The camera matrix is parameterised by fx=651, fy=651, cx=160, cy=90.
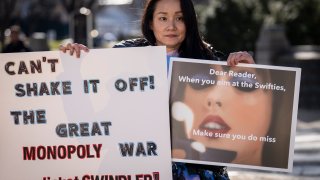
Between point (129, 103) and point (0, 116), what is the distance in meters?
0.66

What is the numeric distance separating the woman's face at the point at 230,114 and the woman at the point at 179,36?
0.13m

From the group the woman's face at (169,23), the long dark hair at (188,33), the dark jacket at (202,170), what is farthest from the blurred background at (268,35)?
the woman's face at (169,23)

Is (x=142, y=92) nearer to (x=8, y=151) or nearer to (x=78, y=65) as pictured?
(x=78, y=65)

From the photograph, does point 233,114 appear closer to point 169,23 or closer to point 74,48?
point 169,23

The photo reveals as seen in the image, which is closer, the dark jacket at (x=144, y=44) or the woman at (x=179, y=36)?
the woman at (x=179, y=36)

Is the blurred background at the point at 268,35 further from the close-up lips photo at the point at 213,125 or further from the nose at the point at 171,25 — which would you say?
the nose at the point at 171,25

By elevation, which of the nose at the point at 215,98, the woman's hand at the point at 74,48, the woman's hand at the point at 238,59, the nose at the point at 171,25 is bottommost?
the nose at the point at 215,98

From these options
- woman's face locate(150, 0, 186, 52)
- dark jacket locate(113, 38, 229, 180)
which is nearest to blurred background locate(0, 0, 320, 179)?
dark jacket locate(113, 38, 229, 180)

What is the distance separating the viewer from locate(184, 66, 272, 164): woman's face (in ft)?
10.6

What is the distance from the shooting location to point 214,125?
10.7ft

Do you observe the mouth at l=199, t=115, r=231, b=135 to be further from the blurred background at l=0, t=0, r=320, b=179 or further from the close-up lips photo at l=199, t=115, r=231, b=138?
the blurred background at l=0, t=0, r=320, b=179

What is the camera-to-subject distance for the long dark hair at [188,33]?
10.7 ft

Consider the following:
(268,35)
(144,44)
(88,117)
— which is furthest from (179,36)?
(268,35)

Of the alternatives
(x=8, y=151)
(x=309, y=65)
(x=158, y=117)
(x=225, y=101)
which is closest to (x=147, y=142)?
(x=158, y=117)
